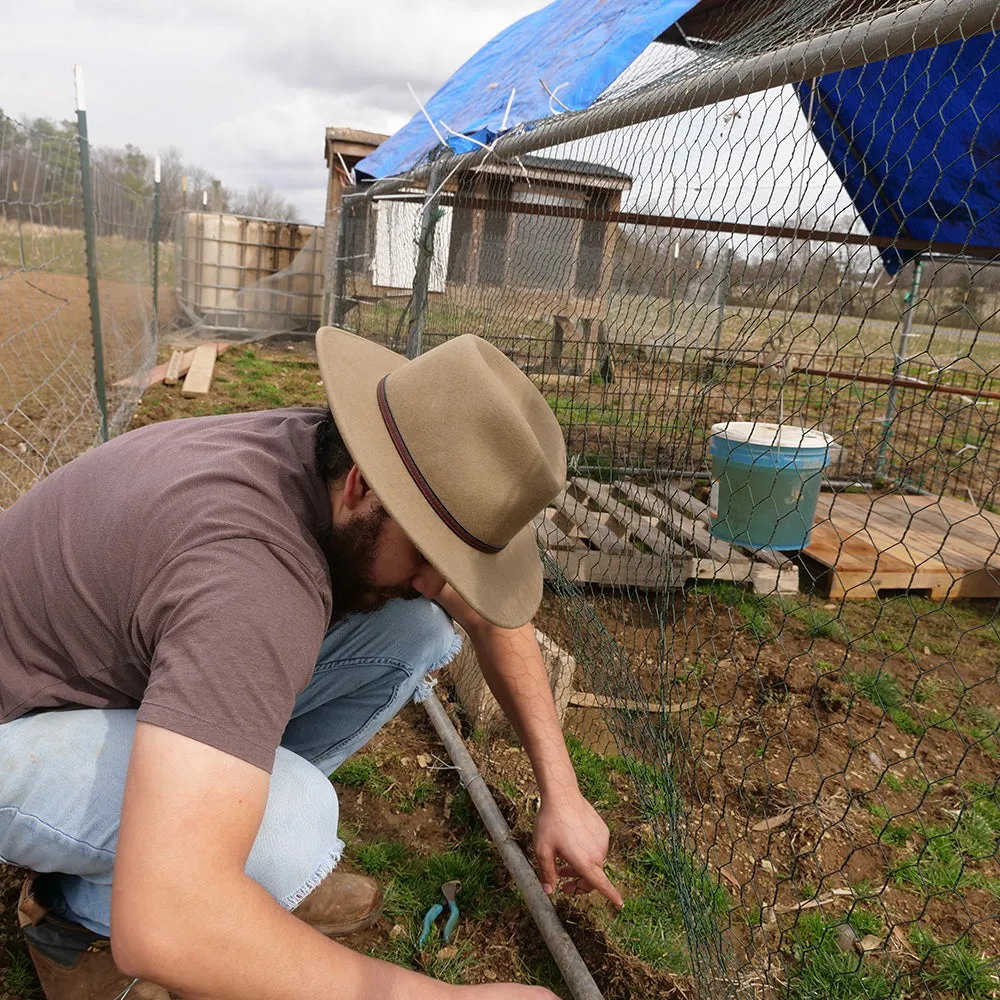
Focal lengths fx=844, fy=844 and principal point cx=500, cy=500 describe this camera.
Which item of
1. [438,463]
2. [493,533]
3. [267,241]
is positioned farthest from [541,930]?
[267,241]

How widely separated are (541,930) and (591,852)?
299 millimetres

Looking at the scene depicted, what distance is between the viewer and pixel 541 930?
5.83 ft

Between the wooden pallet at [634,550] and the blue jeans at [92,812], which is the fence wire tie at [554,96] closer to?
the wooden pallet at [634,550]

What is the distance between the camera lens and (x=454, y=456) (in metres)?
1.22

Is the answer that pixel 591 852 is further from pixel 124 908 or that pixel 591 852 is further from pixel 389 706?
pixel 124 908

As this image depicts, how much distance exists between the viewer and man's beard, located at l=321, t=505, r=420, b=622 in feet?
4.26

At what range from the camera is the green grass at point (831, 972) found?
1729mm

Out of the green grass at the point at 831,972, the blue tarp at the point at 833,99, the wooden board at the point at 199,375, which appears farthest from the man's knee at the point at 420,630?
the wooden board at the point at 199,375

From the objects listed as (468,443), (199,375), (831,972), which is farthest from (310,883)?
(199,375)

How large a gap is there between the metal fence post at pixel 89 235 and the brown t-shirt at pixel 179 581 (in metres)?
3.77

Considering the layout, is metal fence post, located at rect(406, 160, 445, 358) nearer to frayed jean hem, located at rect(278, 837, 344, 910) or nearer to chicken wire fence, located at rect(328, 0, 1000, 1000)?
chicken wire fence, located at rect(328, 0, 1000, 1000)

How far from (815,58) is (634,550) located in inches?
97.5

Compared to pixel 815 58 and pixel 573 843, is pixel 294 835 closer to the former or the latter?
pixel 573 843

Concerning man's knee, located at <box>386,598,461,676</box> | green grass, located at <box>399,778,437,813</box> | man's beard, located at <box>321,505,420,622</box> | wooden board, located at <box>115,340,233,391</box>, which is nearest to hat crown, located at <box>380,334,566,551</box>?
man's beard, located at <box>321,505,420,622</box>
